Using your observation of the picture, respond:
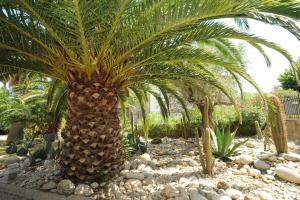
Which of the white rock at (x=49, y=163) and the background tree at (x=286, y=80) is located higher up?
the background tree at (x=286, y=80)

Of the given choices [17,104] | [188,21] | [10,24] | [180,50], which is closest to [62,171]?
[10,24]

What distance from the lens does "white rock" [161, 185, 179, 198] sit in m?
4.21

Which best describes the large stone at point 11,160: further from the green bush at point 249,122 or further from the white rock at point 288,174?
the green bush at point 249,122

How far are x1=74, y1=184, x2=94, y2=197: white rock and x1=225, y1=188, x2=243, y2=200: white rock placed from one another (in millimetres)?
1992

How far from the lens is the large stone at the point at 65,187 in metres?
4.61

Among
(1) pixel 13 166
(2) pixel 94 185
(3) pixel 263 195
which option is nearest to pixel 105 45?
(2) pixel 94 185

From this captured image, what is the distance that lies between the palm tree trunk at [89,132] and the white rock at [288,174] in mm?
2751

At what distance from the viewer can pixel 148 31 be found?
4.27 m

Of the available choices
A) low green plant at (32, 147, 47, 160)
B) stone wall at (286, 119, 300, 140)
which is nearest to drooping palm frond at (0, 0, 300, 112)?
low green plant at (32, 147, 47, 160)

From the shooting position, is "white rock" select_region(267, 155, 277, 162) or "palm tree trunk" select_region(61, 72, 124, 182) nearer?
"palm tree trunk" select_region(61, 72, 124, 182)

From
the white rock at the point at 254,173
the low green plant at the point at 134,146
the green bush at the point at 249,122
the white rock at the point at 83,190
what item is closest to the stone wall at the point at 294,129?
the green bush at the point at 249,122

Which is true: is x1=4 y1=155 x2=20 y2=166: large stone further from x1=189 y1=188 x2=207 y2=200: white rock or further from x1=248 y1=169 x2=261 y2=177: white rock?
x1=248 y1=169 x2=261 y2=177: white rock

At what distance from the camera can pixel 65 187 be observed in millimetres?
4648

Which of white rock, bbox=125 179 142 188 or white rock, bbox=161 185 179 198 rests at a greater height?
white rock, bbox=125 179 142 188
